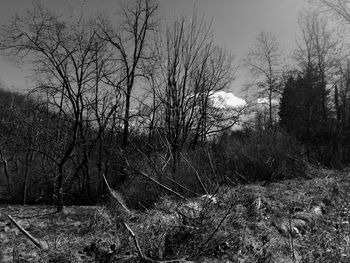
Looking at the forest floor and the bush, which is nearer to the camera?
the forest floor

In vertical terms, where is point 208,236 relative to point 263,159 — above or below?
below

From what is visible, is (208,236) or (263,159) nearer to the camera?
(208,236)

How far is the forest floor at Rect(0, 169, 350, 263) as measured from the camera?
3516mm

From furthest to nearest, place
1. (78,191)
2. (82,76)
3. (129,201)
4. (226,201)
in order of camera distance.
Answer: (78,191)
(82,76)
(129,201)
(226,201)

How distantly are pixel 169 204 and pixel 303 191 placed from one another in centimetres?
327

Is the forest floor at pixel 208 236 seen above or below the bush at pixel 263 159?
below

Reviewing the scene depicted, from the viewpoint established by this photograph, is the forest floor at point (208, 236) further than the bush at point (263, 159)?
No

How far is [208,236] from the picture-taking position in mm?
3842

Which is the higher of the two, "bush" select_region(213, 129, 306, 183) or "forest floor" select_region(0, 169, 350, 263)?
"bush" select_region(213, 129, 306, 183)

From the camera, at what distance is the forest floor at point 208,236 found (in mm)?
3516

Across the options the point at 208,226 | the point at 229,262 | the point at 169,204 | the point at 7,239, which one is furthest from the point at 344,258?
the point at 7,239

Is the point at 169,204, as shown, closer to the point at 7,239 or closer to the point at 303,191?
the point at 7,239

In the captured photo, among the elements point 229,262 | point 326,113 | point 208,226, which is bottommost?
point 229,262

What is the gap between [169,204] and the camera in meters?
5.23
